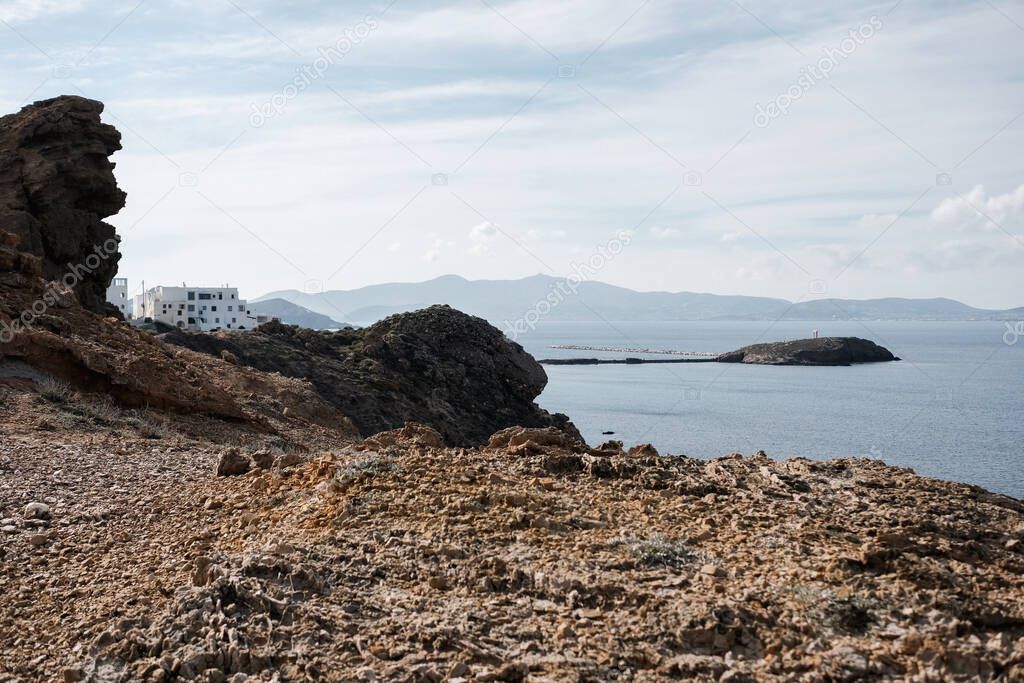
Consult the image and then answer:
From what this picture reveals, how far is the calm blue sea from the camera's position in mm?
50750

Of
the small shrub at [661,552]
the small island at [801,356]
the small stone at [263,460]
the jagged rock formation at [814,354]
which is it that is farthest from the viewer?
the small island at [801,356]

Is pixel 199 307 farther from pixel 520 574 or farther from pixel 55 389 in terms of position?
pixel 520 574

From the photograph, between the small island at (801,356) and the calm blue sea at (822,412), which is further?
the small island at (801,356)

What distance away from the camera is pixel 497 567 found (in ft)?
24.6

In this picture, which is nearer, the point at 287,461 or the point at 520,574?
the point at 520,574

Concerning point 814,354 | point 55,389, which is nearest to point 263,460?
point 55,389

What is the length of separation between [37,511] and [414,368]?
2886 centimetres

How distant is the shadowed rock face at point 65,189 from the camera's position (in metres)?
27.8

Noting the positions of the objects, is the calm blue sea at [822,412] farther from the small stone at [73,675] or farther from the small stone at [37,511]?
A: the small stone at [73,675]

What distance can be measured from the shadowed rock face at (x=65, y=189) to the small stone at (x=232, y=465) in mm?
18034

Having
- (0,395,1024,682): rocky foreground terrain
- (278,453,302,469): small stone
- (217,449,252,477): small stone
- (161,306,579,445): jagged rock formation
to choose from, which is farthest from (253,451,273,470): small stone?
(161,306,579,445): jagged rock formation

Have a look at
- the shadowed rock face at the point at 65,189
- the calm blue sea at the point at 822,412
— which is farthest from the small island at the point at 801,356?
the shadowed rock face at the point at 65,189

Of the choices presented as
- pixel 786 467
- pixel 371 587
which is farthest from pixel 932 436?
pixel 371 587

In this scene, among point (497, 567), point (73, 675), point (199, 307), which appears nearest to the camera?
point (73, 675)
